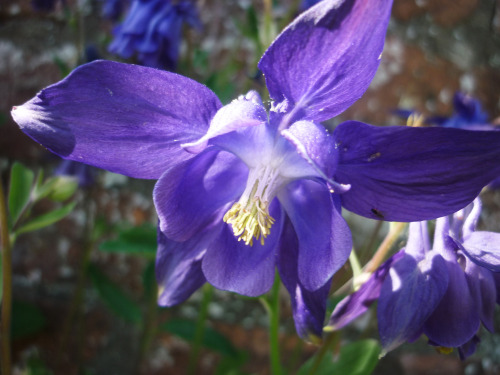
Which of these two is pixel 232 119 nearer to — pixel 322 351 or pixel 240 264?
pixel 240 264

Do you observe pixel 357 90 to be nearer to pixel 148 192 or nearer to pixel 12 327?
pixel 148 192

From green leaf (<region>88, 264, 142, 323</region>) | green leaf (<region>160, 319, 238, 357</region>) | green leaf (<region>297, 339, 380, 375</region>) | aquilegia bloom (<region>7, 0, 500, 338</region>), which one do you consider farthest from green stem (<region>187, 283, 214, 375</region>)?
aquilegia bloom (<region>7, 0, 500, 338</region>)

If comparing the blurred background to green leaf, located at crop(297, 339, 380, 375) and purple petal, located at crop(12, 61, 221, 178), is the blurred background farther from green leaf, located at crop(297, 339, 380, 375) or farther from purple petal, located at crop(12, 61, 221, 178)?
purple petal, located at crop(12, 61, 221, 178)

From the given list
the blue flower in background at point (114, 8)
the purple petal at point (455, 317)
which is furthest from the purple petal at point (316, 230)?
the blue flower in background at point (114, 8)

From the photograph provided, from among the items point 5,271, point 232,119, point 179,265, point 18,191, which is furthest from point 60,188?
point 232,119

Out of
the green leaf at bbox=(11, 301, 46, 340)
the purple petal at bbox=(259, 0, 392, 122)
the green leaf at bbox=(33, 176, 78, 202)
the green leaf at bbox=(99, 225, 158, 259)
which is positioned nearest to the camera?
the purple petal at bbox=(259, 0, 392, 122)

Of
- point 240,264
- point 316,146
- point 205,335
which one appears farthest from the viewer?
point 205,335
